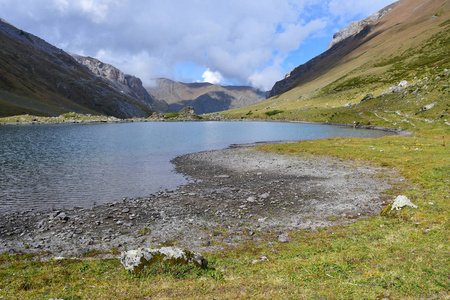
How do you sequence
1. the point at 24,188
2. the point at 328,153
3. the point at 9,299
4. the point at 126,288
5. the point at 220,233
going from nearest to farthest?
the point at 9,299 → the point at 126,288 → the point at 220,233 → the point at 24,188 → the point at 328,153

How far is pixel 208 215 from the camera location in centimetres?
2092

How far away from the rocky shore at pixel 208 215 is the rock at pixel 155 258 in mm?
3585

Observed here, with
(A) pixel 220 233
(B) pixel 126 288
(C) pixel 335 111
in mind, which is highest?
(C) pixel 335 111

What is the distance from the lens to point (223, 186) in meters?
29.6

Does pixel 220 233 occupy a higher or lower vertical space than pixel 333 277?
lower

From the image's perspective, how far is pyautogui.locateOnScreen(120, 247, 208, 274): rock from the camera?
11.4 meters

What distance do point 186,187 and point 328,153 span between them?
99.7 ft

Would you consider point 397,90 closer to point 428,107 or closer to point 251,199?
point 428,107

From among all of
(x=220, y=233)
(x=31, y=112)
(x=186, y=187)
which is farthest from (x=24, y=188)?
(x=31, y=112)

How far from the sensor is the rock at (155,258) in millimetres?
11414

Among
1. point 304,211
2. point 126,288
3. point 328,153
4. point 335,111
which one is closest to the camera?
point 126,288

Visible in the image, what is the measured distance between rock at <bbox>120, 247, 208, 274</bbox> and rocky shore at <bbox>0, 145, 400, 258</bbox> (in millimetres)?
3585

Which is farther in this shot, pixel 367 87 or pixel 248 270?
pixel 367 87

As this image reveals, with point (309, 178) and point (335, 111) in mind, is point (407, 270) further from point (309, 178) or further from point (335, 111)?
point (335, 111)
